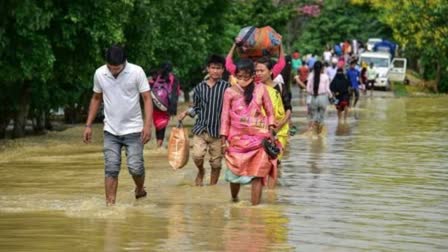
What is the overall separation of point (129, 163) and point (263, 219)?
1656 millimetres

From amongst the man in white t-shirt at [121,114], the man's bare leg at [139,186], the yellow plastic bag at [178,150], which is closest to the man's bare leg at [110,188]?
the man in white t-shirt at [121,114]

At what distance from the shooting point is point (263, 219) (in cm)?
1169

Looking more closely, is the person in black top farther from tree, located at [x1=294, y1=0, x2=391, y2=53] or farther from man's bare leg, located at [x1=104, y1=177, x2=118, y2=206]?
tree, located at [x1=294, y1=0, x2=391, y2=53]

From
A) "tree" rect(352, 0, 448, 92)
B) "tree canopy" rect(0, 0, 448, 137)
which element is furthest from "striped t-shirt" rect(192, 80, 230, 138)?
"tree" rect(352, 0, 448, 92)

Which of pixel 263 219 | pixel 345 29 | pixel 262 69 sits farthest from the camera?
pixel 345 29

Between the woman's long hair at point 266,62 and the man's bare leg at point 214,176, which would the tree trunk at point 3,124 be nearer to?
the man's bare leg at point 214,176

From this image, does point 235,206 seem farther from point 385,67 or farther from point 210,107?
point 385,67

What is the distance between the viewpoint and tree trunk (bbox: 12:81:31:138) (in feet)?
75.7

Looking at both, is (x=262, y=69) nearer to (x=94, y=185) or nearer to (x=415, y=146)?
(x=94, y=185)

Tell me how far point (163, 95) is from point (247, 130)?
7303mm

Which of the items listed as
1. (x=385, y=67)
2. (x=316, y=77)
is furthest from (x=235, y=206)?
(x=385, y=67)

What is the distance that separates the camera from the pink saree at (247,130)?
12.6 metres

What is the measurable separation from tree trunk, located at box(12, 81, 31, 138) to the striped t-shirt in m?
8.88

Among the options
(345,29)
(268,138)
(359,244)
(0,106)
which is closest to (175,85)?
(0,106)
